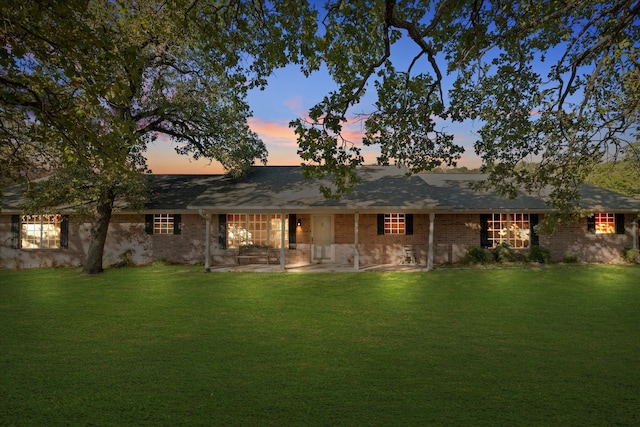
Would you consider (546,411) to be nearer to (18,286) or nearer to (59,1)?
(59,1)

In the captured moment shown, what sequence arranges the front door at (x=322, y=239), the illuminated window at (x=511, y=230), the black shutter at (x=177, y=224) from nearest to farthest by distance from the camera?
the front door at (x=322, y=239), the illuminated window at (x=511, y=230), the black shutter at (x=177, y=224)

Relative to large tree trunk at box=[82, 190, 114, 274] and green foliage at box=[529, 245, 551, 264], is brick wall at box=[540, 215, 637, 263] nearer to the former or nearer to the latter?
green foliage at box=[529, 245, 551, 264]

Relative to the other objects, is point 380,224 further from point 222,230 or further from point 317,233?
point 222,230

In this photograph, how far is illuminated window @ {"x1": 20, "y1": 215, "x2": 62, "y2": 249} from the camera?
19562 mm

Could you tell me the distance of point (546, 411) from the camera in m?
4.68

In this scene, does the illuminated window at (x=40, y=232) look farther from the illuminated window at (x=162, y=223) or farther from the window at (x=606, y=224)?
the window at (x=606, y=224)

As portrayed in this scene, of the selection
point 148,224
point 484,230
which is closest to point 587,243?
point 484,230

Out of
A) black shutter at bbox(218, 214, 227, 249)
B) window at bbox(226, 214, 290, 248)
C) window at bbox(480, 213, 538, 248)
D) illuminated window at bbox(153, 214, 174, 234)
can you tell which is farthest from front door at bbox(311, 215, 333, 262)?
window at bbox(480, 213, 538, 248)

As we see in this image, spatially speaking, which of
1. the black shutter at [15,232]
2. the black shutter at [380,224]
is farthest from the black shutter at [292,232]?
the black shutter at [15,232]

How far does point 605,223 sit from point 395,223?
9.24m

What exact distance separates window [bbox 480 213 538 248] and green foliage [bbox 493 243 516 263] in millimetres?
413

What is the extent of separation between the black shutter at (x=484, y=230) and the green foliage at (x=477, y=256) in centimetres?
55

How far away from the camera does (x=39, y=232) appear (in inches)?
774

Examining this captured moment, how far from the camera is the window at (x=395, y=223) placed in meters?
19.0
